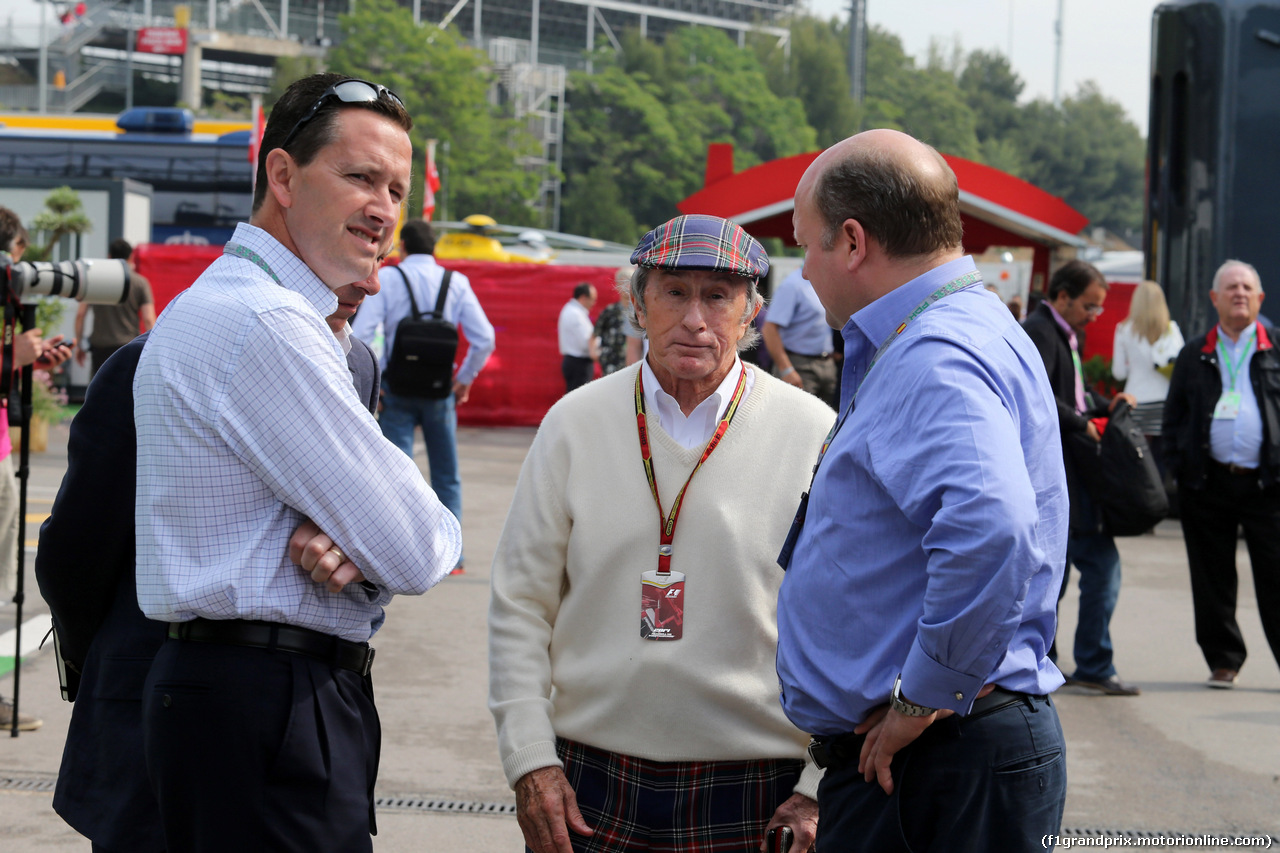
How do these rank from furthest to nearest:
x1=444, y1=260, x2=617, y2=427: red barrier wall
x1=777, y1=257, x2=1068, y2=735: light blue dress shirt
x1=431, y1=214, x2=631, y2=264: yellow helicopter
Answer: x1=431, y1=214, x2=631, y2=264: yellow helicopter < x1=444, y1=260, x2=617, y2=427: red barrier wall < x1=777, y1=257, x2=1068, y2=735: light blue dress shirt

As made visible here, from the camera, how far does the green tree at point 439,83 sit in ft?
172

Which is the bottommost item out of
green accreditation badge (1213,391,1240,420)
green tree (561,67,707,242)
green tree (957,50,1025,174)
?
green accreditation badge (1213,391,1240,420)

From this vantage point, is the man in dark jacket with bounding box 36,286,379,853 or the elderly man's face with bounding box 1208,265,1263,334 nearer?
the man in dark jacket with bounding box 36,286,379,853

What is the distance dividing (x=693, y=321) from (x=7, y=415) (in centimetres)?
457

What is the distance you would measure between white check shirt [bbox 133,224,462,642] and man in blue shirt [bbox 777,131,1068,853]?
729 millimetres

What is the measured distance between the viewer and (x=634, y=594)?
2.75 m

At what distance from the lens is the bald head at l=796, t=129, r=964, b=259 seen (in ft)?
7.16

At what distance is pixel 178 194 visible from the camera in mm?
23312

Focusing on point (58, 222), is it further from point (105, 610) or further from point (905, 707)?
point (905, 707)

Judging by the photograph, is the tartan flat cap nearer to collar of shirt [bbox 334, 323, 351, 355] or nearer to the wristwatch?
collar of shirt [bbox 334, 323, 351, 355]

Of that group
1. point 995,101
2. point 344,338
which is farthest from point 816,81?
point 344,338

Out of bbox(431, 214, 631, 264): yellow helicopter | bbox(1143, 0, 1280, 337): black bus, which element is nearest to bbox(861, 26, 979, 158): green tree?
bbox(431, 214, 631, 264): yellow helicopter

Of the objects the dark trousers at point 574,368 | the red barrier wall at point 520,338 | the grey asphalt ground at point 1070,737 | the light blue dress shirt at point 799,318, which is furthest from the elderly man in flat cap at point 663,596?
the red barrier wall at point 520,338

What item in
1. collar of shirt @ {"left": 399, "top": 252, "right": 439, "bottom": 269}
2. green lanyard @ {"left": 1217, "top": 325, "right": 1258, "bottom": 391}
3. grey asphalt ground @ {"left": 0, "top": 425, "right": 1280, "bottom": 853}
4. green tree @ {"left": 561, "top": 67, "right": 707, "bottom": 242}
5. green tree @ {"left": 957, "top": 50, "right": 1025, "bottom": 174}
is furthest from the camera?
green tree @ {"left": 957, "top": 50, "right": 1025, "bottom": 174}
